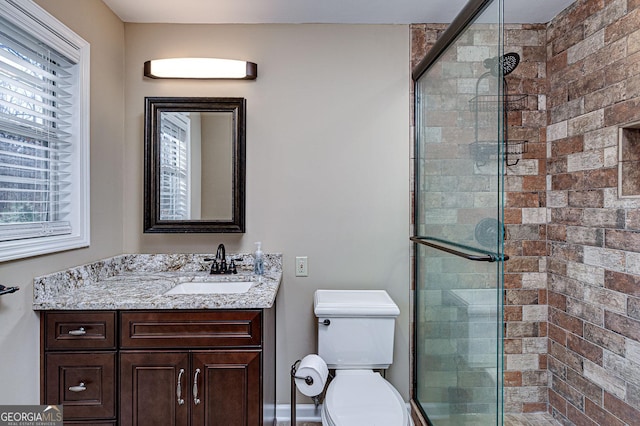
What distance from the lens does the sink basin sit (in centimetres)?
198

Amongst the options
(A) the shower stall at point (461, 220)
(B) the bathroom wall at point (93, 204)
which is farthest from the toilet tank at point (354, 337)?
(B) the bathroom wall at point (93, 204)

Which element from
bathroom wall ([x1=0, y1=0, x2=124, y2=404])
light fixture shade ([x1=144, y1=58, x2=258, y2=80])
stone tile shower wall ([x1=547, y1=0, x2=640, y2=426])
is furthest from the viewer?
light fixture shade ([x1=144, y1=58, x2=258, y2=80])

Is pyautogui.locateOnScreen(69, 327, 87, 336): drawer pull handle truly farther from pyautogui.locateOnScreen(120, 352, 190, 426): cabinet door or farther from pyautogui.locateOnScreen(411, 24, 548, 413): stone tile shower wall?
pyautogui.locateOnScreen(411, 24, 548, 413): stone tile shower wall

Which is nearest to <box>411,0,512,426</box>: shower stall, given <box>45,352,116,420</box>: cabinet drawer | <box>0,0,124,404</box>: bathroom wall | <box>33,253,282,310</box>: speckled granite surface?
<box>33,253,282,310</box>: speckled granite surface

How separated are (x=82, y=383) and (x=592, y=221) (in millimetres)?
2609

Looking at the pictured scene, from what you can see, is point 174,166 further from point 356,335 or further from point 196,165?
point 356,335

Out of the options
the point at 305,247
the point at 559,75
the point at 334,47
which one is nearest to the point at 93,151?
the point at 305,247

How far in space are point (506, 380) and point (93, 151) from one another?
281 centimetres

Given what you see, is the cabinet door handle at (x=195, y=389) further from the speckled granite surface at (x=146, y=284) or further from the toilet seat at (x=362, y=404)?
the toilet seat at (x=362, y=404)

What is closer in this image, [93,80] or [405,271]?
[93,80]

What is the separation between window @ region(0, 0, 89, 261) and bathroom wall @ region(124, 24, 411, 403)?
1.45 ft

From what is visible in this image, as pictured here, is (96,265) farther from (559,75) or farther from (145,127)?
(559,75)

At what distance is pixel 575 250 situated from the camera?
82.2 inches

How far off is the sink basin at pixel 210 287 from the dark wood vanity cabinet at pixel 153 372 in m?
0.39
